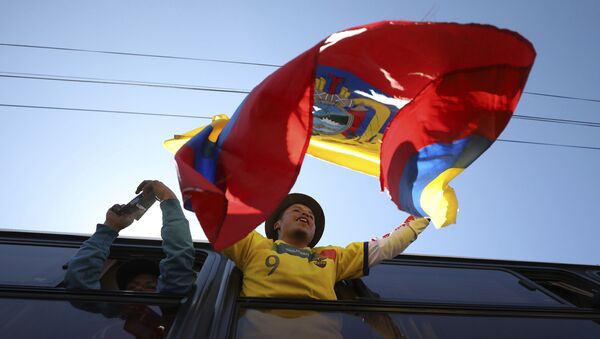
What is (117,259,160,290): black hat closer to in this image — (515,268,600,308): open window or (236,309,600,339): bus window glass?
(236,309,600,339): bus window glass

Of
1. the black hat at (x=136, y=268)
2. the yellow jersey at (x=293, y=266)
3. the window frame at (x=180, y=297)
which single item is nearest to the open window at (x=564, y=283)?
the yellow jersey at (x=293, y=266)

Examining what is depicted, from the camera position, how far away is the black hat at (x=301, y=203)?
3.10 m

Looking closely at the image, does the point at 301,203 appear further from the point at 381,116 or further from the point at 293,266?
the point at 381,116

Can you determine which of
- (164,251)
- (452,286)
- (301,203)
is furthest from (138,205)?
(452,286)

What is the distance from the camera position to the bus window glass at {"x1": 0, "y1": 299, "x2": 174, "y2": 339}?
174 centimetres

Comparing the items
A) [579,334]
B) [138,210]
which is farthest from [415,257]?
[138,210]

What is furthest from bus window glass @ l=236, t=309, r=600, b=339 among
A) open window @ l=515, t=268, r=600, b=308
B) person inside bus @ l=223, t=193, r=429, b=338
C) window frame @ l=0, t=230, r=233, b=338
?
open window @ l=515, t=268, r=600, b=308

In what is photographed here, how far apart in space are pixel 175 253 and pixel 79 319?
1.56ft

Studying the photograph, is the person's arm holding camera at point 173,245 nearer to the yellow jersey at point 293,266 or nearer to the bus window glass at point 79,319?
the bus window glass at point 79,319

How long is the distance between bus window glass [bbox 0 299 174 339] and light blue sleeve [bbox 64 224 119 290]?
12cm

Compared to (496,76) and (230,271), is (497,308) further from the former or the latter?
(230,271)

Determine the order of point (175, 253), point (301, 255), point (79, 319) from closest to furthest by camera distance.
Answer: point (79, 319)
point (175, 253)
point (301, 255)

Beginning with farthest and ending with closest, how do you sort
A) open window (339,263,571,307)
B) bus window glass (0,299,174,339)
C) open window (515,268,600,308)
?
open window (515,268,600,308)
open window (339,263,571,307)
bus window glass (0,299,174,339)

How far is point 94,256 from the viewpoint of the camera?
6.99 ft
